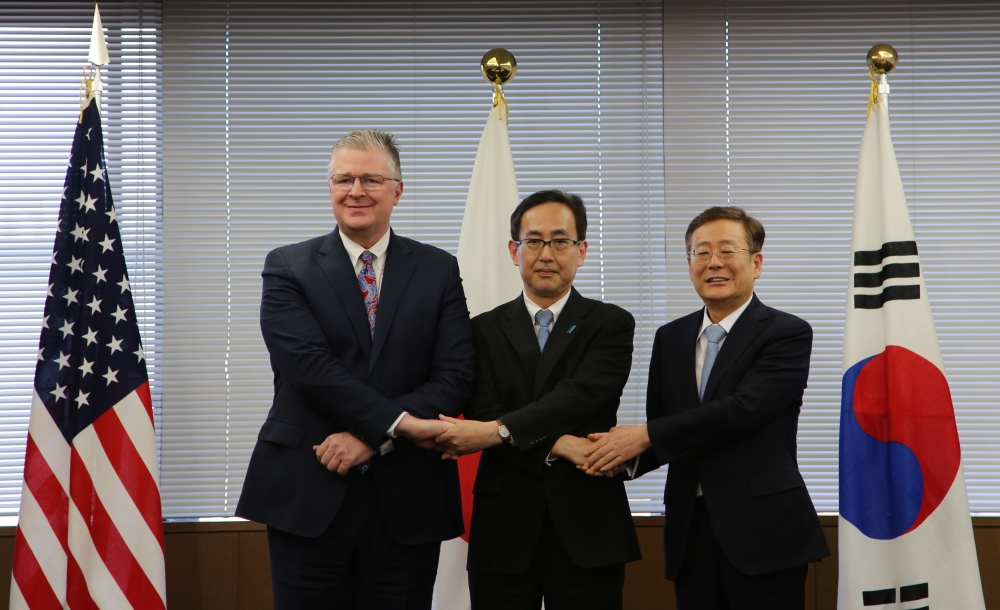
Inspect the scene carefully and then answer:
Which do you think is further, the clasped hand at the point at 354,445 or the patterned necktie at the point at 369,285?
the patterned necktie at the point at 369,285

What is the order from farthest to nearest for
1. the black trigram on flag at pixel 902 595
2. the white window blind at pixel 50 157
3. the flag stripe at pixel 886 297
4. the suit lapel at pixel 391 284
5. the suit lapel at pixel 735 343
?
1. the white window blind at pixel 50 157
2. the flag stripe at pixel 886 297
3. the black trigram on flag at pixel 902 595
4. the suit lapel at pixel 735 343
5. the suit lapel at pixel 391 284

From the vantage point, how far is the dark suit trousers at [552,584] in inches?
80.4

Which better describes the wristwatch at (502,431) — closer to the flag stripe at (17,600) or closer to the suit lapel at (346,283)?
the suit lapel at (346,283)

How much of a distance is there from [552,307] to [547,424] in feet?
1.23

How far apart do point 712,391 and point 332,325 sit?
3.54 feet

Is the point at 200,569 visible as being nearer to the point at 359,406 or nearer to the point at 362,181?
the point at 359,406

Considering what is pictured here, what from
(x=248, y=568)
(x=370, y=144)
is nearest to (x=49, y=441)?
(x=248, y=568)

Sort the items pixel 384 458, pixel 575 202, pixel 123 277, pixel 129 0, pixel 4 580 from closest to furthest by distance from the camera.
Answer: pixel 384 458 < pixel 575 202 < pixel 123 277 < pixel 4 580 < pixel 129 0

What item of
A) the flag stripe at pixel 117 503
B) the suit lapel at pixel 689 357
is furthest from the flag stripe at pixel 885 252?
the flag stripe at pixel 117 503

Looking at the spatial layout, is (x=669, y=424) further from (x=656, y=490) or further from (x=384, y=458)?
(x=656, y=490)

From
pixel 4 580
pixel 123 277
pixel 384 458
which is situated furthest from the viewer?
pixel 4 580

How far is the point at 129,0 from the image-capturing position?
3580 millimetres

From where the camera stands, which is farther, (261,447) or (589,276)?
(589,276)

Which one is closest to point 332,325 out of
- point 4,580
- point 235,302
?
point 235,302
